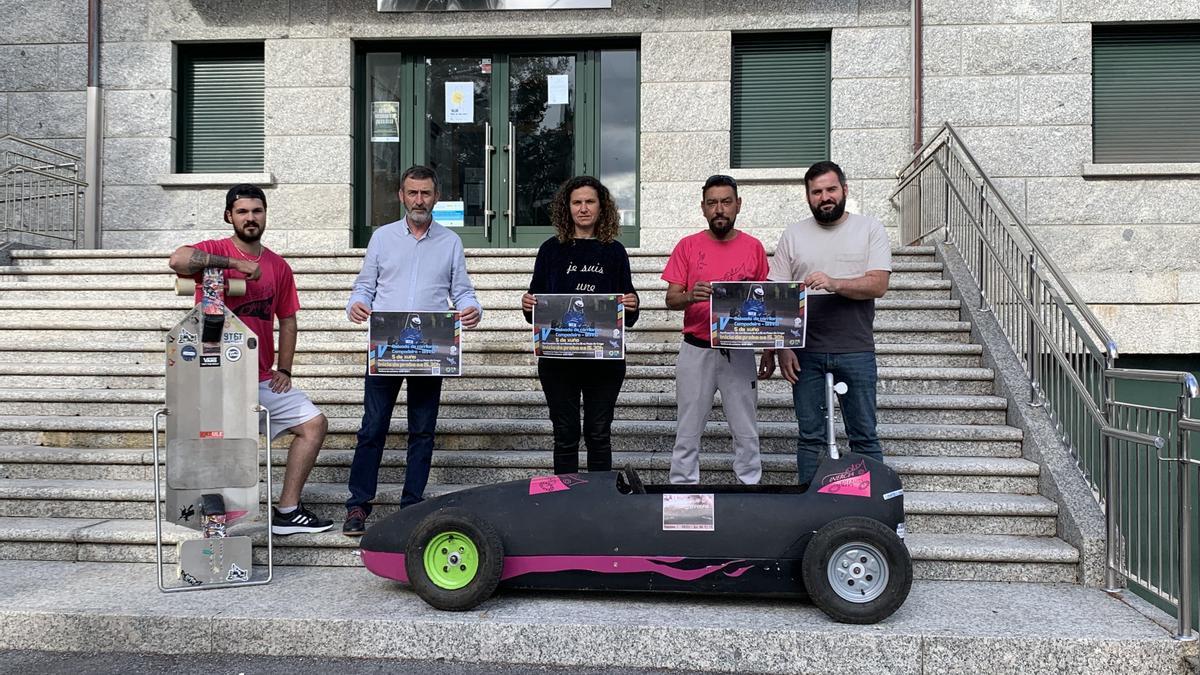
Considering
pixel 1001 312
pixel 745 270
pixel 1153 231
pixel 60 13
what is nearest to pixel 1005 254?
pixel 1001 312

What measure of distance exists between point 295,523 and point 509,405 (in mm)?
1828

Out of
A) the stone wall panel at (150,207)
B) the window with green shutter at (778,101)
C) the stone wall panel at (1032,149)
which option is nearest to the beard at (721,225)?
the window with green shutter at (778,101)

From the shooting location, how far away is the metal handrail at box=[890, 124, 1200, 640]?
3.93 meters

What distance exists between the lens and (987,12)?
934 centimetres

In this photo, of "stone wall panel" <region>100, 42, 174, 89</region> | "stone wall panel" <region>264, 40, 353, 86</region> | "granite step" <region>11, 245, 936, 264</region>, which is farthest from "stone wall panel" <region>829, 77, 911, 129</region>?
"stone wall panel" <region>100, 42, 174, 89</region>

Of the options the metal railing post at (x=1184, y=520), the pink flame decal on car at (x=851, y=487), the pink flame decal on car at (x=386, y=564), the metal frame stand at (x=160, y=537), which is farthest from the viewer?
the metal frame stand at (x=160, y=537)

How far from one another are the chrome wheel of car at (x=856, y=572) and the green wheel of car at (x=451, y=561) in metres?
1.59

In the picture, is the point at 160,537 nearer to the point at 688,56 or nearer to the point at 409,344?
the point at 409,344

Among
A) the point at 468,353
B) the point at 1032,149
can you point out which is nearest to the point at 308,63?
the point at 468,353

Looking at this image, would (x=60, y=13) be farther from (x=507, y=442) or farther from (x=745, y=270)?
(x=745, y=270)

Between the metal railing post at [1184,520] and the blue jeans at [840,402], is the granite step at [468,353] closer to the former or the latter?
the blue jeans at [840,402]

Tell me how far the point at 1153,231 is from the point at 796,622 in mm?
7253

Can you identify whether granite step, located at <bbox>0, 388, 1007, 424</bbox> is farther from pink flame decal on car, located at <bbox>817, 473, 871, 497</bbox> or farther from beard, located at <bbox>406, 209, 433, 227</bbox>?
pink flame decal on car, located at <bbox>817, 473, 871, 497</bbox>

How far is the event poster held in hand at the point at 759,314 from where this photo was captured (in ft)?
14.5
